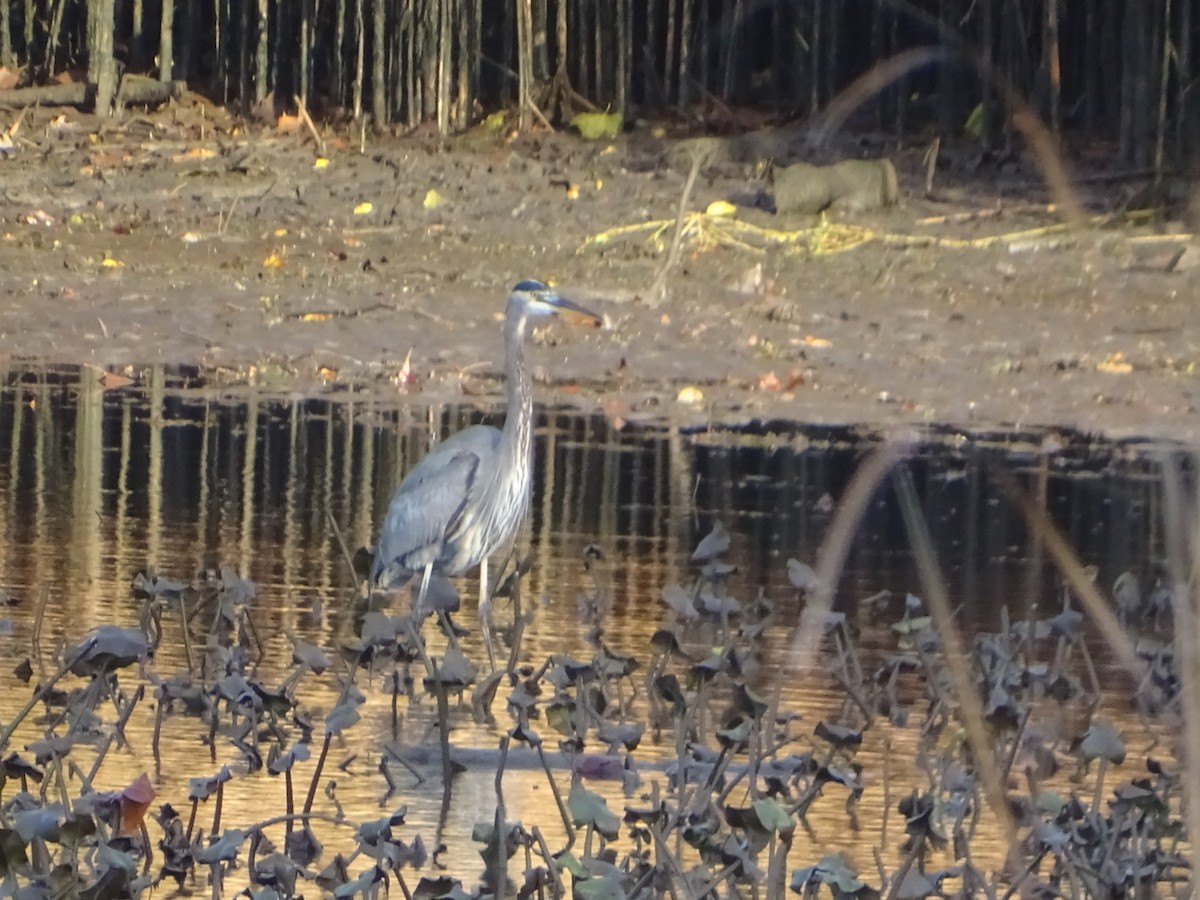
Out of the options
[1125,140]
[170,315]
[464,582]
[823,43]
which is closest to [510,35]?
[823,43]

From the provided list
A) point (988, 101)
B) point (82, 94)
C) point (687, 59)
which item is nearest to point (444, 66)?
point (687, 59)

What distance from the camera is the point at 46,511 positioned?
8.72 m

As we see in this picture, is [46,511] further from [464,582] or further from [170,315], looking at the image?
[170,315]

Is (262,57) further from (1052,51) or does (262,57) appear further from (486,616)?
(1052,51)

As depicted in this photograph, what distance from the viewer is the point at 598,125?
68.1ft

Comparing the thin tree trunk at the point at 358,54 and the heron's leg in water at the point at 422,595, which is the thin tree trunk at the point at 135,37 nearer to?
the thin tree trunk at the point at 358,54

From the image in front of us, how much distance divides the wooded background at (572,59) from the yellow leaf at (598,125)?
314 mm

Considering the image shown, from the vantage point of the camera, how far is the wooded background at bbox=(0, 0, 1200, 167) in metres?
20.8

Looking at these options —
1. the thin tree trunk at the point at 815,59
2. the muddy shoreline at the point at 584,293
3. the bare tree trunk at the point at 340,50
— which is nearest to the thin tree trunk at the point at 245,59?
the bare tree trunk at the point at 340,50

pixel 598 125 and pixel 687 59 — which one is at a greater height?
pixel 687 59

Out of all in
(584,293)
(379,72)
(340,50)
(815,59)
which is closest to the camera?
(584,293)

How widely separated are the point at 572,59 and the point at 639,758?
17.7 m

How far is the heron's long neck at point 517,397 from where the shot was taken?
319 inches

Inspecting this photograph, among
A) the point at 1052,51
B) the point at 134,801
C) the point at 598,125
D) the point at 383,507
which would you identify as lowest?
the point at 134,801
